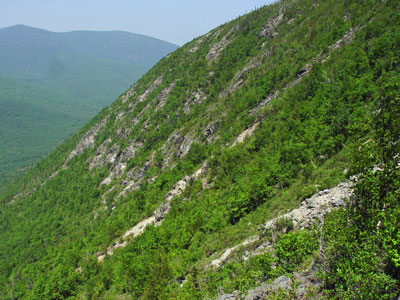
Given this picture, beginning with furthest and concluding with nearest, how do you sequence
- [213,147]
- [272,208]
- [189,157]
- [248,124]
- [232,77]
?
[232,77] < [189,157] < [213,147] < [248,124] < [272,208]

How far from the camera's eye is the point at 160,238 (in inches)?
1443

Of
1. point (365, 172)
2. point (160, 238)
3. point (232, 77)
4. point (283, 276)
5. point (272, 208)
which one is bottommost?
point (160, 238)

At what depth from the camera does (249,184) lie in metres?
31.1

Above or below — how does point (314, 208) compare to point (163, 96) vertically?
below

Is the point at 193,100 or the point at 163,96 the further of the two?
the point at 163,96

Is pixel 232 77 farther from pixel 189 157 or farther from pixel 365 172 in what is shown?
pixel 365 172

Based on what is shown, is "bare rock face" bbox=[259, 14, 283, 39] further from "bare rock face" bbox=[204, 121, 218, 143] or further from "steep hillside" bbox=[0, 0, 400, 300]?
"bare rock face" bbox=[204, 121, 218, 143]

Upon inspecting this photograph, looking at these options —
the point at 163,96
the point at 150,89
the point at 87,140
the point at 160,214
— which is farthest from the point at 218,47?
the point at 87,140

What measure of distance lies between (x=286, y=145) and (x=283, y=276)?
21.8 meters

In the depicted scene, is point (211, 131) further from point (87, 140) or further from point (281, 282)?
point (87, 140)

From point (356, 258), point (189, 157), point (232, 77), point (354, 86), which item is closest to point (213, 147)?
point (189, 157)

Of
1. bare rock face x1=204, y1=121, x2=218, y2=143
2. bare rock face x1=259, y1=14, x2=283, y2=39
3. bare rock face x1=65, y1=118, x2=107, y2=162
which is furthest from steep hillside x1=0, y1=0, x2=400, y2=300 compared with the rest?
bare rock face x1=65, y1=118, x2=107, y2=162

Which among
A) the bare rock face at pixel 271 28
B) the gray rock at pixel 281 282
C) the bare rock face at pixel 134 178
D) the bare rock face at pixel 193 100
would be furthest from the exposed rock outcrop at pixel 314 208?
the bare rock face at pixel 271 28

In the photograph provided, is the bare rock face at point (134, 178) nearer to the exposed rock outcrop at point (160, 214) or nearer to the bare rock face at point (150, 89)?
the exposed rock outcrop at point (160, 214)
